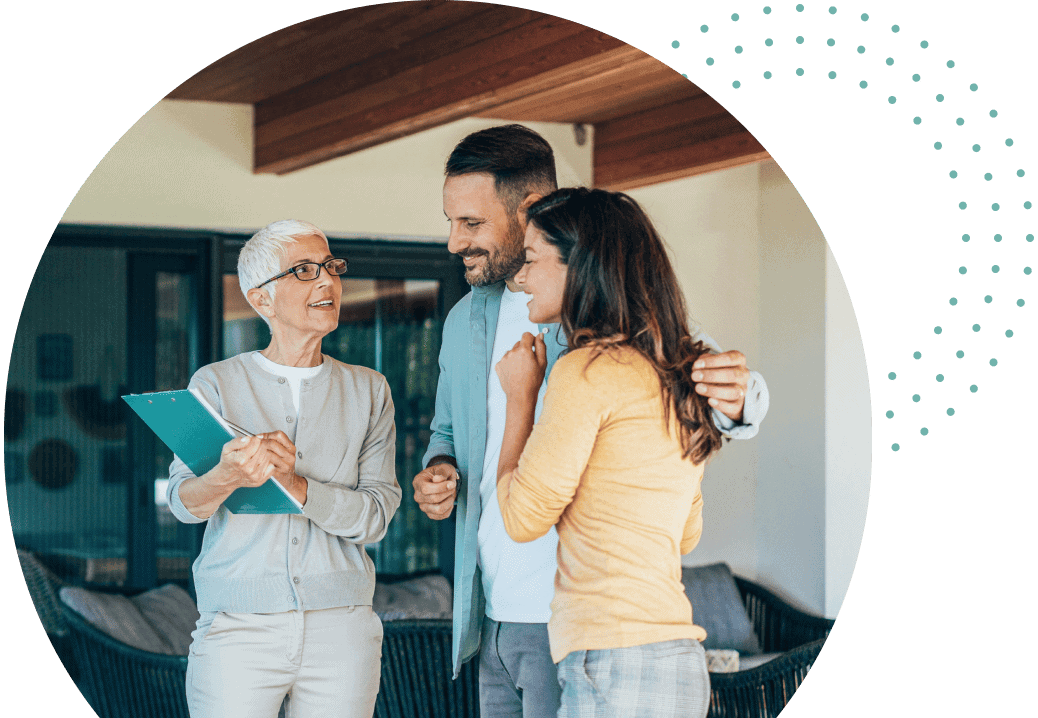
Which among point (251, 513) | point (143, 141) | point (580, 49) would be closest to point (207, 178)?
point (143, 141)

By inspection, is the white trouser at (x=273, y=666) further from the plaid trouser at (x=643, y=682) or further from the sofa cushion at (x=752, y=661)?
the sofa cushion at (x=752, y=661)

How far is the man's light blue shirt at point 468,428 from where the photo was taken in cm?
121

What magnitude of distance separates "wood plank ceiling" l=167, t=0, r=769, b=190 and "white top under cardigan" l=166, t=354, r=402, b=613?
1.48ft

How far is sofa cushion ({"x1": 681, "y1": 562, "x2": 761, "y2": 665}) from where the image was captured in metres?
1.17

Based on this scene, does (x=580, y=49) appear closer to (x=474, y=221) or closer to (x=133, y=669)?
(x=474, y=221)

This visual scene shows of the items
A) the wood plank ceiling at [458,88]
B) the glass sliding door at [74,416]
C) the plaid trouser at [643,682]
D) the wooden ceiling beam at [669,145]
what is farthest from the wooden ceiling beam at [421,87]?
the plaid trouser at [643,682]

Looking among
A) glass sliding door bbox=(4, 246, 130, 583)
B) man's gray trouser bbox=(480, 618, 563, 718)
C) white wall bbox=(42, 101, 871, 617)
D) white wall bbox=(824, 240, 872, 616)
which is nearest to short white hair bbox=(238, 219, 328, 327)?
white wall bbox=(42, 101, 871, 617)

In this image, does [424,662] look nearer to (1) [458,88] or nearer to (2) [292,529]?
(2) [292,529]

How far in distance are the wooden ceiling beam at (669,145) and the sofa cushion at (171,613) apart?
88 centimetres

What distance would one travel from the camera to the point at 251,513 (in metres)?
1.16

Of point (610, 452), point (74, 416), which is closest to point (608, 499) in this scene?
point (610, 452)

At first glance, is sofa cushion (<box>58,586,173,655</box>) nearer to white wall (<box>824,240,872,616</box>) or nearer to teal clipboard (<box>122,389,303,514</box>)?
teal clipboard (<box>122,389,303,514</box>)

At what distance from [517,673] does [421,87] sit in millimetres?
1079

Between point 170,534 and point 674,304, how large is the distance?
1.34 m
